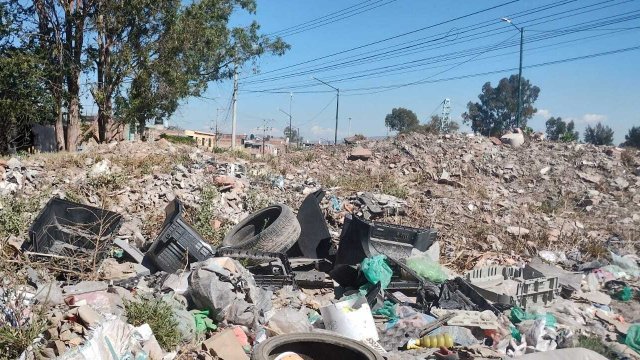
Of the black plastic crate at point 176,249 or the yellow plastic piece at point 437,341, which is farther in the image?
the black plastic crate at point 176,249

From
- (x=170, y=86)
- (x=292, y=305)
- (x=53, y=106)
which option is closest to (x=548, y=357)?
(x=292, y=305)

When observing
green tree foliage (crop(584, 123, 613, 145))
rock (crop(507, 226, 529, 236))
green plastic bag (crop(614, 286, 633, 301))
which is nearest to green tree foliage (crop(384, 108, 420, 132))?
A: green tree foliage (crop(584, 123, 613, 145))

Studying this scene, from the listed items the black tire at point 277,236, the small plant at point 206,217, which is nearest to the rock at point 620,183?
the black tire at point 277,236

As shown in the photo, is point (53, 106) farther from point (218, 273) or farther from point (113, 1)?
point (218, 273)

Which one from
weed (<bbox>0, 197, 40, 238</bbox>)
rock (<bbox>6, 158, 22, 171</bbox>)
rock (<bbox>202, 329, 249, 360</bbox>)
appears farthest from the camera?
rock (<bbox>6, 158, 22, 171</bbox>)

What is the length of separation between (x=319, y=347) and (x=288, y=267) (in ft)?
7.76

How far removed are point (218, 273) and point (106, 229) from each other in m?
1.76

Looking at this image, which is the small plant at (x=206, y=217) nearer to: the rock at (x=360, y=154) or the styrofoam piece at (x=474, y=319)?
the styrofoam piece at (x=474, y=319)

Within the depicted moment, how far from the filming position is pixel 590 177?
1441cm

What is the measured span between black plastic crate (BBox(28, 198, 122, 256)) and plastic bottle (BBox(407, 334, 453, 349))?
313 centimetres

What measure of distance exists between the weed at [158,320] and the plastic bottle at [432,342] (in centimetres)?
198

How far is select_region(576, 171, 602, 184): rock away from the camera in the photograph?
1421cm

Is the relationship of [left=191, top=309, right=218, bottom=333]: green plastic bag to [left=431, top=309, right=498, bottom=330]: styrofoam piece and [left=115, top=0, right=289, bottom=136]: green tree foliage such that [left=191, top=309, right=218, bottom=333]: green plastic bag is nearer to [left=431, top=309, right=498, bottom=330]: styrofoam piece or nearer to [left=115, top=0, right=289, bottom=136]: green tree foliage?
[left=431, top=309, right=498, bottom=330]: styrofoam piece

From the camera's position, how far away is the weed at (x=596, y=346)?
14.5 ft
